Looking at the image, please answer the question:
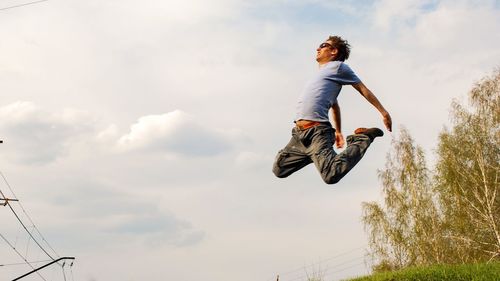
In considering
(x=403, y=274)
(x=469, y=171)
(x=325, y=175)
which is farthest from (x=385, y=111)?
(x=469, y=171)

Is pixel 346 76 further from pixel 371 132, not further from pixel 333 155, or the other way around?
pixel 333 155

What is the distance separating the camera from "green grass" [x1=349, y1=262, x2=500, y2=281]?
16053 millimetres

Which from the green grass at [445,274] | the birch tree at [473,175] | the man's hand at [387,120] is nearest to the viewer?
the man's hand at [387,120]

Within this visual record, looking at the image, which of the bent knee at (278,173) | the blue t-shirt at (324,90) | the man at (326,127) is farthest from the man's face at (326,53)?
the bent knee at (278,173)

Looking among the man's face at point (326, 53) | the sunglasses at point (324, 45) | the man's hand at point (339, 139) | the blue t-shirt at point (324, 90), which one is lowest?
the man's hand at point (339, 139)

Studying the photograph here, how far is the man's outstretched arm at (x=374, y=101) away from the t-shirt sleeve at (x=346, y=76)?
6 centimetres

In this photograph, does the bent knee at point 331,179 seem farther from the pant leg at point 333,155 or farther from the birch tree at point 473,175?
the birch tree at point 473,175

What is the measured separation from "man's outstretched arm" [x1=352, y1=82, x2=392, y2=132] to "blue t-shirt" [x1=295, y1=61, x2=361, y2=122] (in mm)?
80

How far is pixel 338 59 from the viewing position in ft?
20.9

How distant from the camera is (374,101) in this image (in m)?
5.89

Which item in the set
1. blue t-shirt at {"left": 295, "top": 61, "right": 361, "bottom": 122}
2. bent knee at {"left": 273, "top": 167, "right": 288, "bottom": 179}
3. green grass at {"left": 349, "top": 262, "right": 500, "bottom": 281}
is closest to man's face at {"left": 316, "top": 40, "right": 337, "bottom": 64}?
blue t-shirt at {"left": 295, "top": 61, "right": 361, "bottom": 122}

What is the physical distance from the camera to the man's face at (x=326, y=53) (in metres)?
6.35

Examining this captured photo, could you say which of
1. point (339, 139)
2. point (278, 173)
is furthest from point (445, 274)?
point (278, 173)

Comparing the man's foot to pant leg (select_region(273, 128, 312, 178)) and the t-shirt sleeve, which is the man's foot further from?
pant leg (select_region(273, 128, 312, 178))
